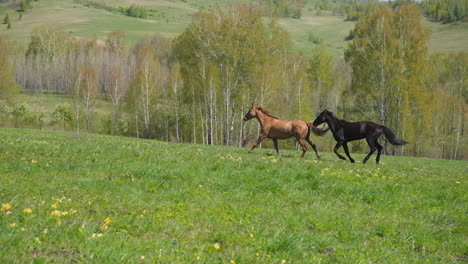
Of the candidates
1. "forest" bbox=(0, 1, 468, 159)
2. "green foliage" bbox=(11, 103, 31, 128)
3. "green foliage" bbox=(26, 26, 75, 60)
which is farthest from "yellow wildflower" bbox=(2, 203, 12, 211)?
"green foliage" bbox=(26, 26, 75, 60)

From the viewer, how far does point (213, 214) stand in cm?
707

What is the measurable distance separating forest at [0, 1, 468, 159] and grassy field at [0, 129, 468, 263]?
109 ft

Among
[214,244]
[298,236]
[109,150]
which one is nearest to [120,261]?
[214,244]

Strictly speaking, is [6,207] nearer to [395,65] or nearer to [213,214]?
[213,214]

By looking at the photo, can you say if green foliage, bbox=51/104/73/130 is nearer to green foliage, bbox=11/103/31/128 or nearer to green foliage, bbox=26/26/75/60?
green foliage, bbox=11/103/31/128

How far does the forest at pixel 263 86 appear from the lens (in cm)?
4319

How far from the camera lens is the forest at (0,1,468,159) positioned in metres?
43.2

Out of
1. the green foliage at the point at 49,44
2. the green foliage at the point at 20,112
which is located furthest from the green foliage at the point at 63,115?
the green foliage at the point at 49,44

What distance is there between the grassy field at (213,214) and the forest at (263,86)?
33148 millimetres

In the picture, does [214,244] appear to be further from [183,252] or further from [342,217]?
[342,217]

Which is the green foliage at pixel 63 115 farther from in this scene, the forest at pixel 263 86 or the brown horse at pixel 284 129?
the brown horse at pixel 284 129

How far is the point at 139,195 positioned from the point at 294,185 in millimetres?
4772

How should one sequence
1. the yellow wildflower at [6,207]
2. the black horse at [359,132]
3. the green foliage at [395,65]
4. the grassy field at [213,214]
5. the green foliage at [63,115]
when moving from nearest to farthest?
1. the grassy field at [213,214]
2. the yellow wildflower at [6,207]
3. the black horse at [359,132]
4. the green foliage at [395,65]
5. the green foliage at [63,115]

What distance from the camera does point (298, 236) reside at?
625cm
